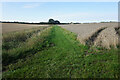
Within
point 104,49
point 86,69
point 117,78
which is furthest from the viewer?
point 104,49

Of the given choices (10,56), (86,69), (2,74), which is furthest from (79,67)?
(10,56)

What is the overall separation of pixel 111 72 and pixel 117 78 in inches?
21.4

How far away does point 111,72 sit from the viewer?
5539 millimetres

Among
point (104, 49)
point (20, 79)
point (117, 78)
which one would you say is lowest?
point (20, 79)

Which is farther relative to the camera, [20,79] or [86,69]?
[86,69]

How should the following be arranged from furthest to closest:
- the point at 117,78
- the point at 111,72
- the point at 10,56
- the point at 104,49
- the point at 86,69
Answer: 1. the point at 104,49
2. the point at 10,56
3. the point at 86,69
4. the point at 111,72
5. the point at 117,78

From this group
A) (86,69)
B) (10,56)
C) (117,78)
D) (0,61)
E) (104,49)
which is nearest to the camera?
(117,78)

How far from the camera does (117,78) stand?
5012 millimetres

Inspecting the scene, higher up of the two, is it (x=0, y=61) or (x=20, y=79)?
(x=0, y=61)

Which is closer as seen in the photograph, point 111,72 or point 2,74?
point 111,72

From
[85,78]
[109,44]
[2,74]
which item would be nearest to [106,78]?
[85,78]

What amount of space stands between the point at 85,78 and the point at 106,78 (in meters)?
1.08

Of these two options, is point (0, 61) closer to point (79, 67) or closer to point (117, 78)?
point (79, 67)

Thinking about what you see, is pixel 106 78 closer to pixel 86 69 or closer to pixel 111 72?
pixel 111 72
